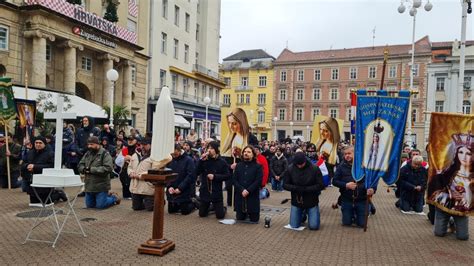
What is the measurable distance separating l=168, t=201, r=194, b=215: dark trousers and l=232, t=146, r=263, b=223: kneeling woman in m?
1.23

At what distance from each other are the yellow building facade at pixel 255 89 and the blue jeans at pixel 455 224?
60217mm

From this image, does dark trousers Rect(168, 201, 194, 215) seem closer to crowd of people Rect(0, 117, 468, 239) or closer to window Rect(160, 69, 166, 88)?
crowd of people Rect(0, 117, 468, 239)

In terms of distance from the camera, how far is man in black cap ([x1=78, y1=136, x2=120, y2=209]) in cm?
903

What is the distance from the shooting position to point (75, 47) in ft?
81.6

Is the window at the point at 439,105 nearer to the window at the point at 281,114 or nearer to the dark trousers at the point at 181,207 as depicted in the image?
the window at the point at 281,114

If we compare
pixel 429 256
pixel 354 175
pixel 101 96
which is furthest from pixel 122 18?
pixel 429 256

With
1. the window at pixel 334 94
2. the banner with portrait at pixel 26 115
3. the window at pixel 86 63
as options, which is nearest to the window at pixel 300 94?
the window at pixel 334 94

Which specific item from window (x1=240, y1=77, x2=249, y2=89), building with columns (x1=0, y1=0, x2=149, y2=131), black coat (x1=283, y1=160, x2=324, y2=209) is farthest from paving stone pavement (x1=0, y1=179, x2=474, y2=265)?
window (x1=240, y1=77, x2=249, y2=89)

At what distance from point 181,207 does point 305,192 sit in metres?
2.99

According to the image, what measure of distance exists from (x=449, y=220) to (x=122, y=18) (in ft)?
93.5

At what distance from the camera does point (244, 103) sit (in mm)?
71000

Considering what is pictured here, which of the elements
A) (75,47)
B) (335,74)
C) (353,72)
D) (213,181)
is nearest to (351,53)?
(353,72)

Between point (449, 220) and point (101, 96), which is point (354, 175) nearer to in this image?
point (449, 220)

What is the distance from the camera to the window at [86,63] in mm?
27698
